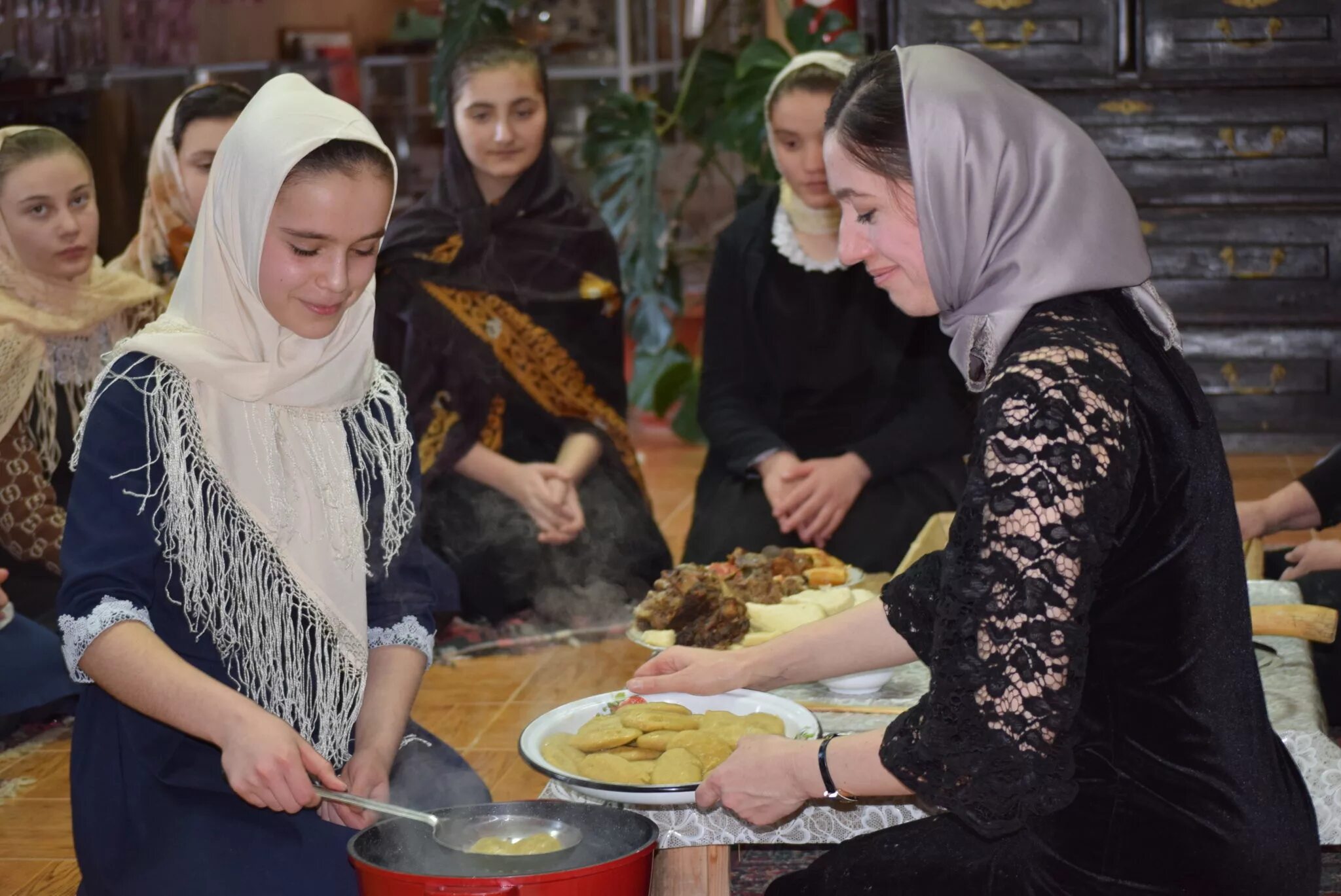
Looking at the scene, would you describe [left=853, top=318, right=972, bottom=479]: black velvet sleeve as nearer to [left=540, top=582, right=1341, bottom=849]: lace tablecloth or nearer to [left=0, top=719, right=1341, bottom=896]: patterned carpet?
[left=0, top=719, right=1341, bottom=896]: patterned carpet

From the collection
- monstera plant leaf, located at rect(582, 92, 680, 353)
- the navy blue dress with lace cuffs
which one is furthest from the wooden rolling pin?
monstera plant leaf, located at rect(582, 92, 680, 353)

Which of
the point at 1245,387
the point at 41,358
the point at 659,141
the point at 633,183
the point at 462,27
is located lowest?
the point at 1245,387

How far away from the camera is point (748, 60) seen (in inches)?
189

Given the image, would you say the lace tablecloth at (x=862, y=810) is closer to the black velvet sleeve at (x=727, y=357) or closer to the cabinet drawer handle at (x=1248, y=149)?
the black velvet sleeve at (x=727, y=357)

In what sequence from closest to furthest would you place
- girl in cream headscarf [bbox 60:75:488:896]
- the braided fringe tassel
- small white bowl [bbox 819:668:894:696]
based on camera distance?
girl in cream headscarf [bbox 60:75:488:896] < the braided fringe tassel < small white bowl [bbox 819:668:894:696]

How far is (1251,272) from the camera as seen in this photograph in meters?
5.21

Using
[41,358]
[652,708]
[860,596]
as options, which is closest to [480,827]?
[652,708]

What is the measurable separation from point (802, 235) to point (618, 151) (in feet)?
5.51

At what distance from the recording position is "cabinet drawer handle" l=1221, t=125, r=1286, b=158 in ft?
16.8

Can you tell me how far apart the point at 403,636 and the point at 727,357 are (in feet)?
5.27

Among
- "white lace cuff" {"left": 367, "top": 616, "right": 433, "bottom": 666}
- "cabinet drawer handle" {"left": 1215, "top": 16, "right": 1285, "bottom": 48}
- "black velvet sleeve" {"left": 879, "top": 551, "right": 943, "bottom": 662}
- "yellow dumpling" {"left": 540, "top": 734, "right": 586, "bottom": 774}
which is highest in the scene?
"cabinet drawer handle" {"left": 1215, "top": 16, "right": 1285, "bottom": 48}

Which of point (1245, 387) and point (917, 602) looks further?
point (1245, 387)

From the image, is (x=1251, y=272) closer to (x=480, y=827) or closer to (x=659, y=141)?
(x=659, y=141)

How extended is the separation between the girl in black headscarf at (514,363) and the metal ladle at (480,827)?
197 cm
